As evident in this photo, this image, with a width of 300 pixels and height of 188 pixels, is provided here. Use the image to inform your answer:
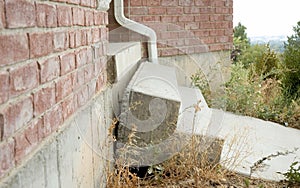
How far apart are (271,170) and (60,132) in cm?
216

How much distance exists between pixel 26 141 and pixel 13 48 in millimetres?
283

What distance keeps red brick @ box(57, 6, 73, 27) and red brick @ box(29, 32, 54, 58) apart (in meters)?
0.15

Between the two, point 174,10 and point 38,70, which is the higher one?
point 174,10

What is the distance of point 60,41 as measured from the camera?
5.10ft

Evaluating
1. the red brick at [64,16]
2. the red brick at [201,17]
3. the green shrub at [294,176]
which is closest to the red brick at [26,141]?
the red brick at [64,16]

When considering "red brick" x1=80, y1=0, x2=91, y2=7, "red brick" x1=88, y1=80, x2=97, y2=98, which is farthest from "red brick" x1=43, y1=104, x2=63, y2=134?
"red brick" x1=80, y1=0, x2=91, y2=7

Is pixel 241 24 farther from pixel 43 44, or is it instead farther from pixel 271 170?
pixel 43 44

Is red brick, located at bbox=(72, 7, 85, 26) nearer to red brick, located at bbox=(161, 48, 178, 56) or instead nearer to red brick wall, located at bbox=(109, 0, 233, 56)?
red brick wall, located at bbox=(109, 0, 233, 56)

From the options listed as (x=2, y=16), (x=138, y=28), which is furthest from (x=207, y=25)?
(x=2, y=16)

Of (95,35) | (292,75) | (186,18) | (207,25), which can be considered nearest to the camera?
(95,35)

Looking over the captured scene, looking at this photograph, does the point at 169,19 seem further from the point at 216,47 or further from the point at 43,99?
the point at 43,99

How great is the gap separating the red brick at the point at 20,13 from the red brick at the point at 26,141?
1.01 feet

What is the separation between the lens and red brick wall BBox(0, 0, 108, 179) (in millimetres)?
1014

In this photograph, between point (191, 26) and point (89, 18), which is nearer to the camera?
point (89, 18)
